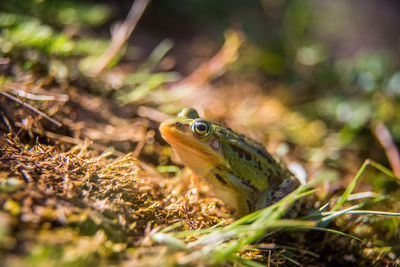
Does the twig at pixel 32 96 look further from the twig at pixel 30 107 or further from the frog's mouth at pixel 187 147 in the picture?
the frog's mouth at pixel 187 147

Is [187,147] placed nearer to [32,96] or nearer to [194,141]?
[194,141]

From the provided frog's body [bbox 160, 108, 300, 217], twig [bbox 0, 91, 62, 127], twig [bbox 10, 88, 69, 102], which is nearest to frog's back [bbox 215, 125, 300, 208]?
frog's body [bbox 160, 108, 300, 217]

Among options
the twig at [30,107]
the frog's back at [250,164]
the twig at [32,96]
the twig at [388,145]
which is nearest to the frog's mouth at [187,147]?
the frog's back at [250,164]

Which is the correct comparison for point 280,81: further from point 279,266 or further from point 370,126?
point 279,266

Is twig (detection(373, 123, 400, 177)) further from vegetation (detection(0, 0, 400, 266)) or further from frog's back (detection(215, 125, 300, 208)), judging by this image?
frog's back (detection(215, 125, 300, 208))

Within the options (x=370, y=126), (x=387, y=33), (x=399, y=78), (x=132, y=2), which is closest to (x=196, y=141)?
(x=370, y=126)

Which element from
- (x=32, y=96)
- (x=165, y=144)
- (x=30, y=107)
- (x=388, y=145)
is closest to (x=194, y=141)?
(x=165, y=144)
